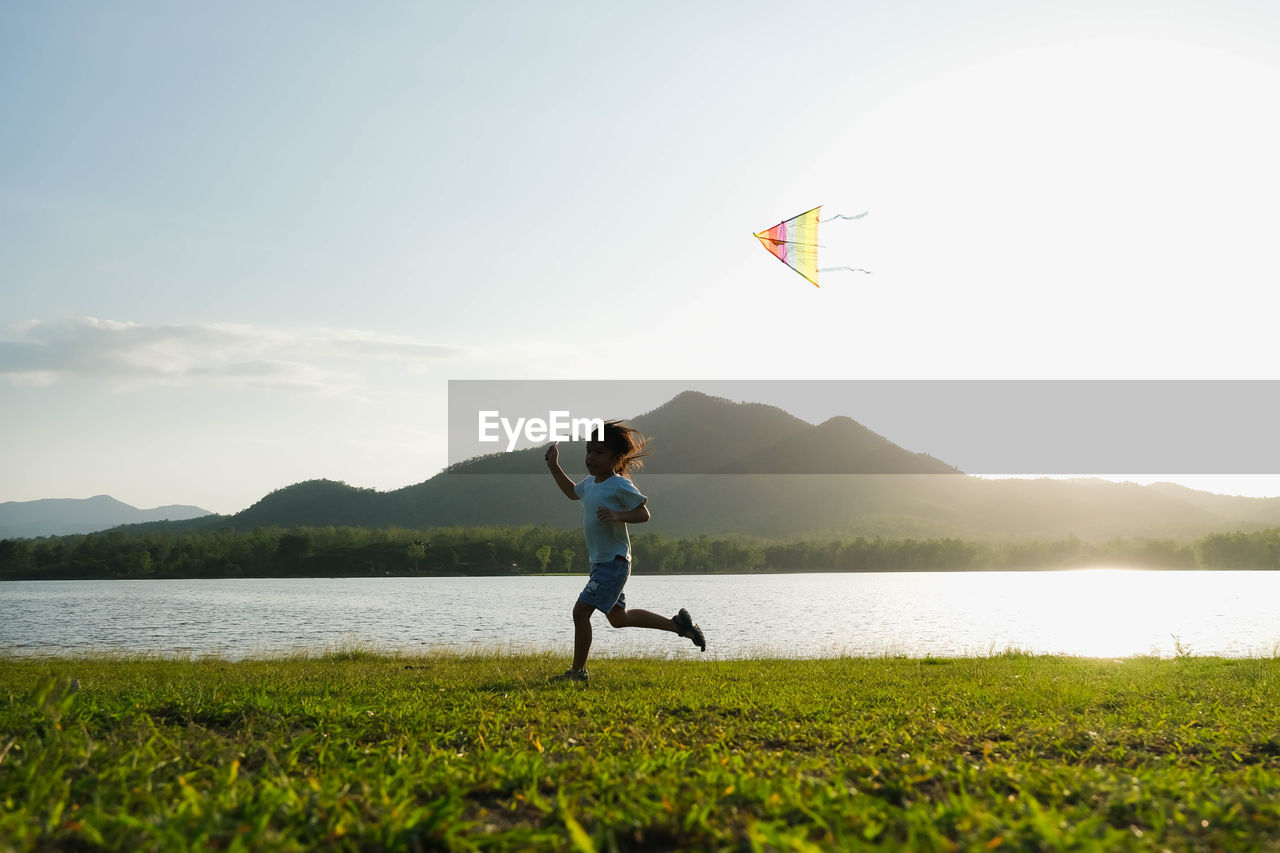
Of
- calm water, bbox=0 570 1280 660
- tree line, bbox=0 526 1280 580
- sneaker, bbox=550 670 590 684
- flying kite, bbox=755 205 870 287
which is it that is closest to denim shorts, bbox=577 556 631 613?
sneaker, bbox=550 670 590 684

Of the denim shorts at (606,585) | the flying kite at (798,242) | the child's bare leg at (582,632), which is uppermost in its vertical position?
the flying kite at (798,242)

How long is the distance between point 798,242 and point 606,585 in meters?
7.86

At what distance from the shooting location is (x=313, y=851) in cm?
276

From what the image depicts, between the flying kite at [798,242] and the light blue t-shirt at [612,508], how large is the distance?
616 centimetres

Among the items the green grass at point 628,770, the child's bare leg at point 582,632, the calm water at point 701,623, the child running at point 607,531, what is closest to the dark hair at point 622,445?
the child running at point 607,531

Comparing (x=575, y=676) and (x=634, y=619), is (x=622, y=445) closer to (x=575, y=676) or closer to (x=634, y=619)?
(x=634, y=619)

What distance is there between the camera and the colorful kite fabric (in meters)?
13.6

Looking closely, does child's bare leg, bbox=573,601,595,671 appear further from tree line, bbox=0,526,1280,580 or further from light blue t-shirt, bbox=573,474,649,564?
tree line, bbox=0,526,1280,580

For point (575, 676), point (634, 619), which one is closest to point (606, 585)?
point (634, 619)

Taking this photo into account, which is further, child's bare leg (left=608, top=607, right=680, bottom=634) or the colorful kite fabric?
the colorful kite fabric

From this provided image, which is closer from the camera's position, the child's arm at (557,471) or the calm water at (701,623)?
the child's arm at (557,471)

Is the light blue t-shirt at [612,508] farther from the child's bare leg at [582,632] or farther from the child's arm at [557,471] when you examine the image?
the child's bare leg at [582,632]

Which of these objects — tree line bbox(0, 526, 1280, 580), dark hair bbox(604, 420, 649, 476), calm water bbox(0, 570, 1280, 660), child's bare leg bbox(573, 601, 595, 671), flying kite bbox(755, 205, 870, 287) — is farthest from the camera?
tree line bbox(0, 526, 1280, 580)

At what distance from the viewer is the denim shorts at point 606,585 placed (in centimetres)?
858
